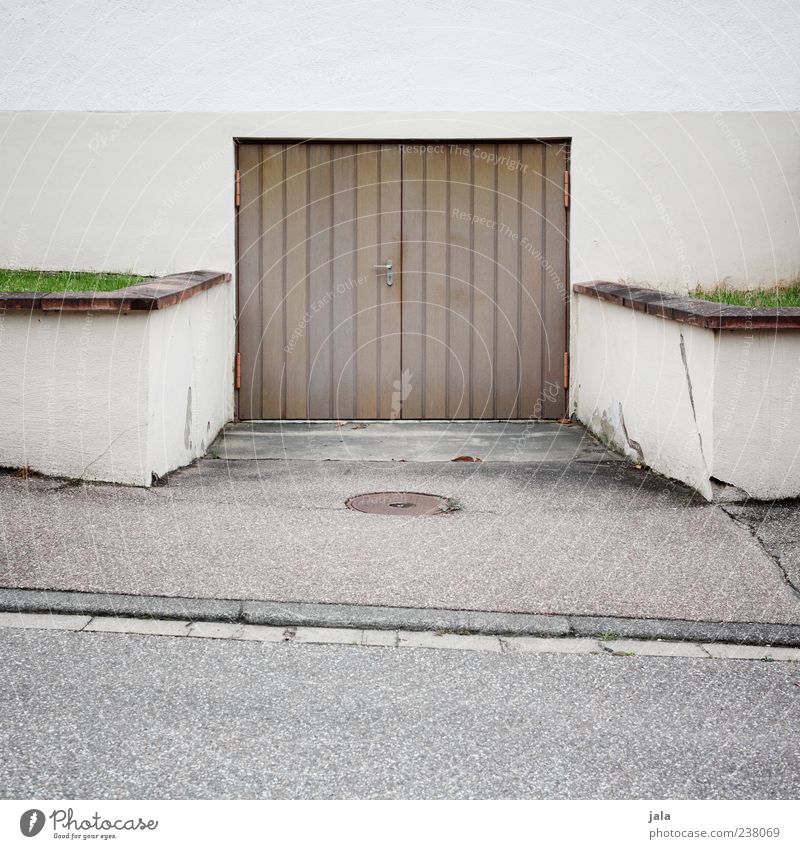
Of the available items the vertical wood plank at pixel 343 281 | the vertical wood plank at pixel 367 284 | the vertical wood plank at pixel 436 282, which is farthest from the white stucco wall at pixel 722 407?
the vertical wood plank at pixel 343 281

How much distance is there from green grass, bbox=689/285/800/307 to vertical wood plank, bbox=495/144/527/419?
1.50 meters

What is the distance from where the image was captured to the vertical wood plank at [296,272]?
1012cm

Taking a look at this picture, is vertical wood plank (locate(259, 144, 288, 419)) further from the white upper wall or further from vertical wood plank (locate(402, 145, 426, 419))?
vertical wood plank (locate(402, 145, 426, 419))

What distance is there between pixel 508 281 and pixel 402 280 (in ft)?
2.98

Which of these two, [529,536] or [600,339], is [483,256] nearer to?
[600,339]

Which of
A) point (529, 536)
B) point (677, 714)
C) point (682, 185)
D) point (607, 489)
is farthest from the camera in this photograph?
point (682, 185)

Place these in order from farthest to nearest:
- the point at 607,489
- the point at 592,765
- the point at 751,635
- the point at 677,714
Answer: the point at 607,489 < the point at 751,635 < the point at 677,714 < the point at 592,765

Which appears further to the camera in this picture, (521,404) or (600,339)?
(521,404)

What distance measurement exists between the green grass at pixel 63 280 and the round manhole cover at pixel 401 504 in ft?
8.86

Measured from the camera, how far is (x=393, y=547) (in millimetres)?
5984

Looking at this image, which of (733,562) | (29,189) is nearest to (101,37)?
(29,189)

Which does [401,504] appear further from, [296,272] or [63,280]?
[63,280]

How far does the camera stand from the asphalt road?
3396mm

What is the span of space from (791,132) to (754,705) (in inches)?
287
